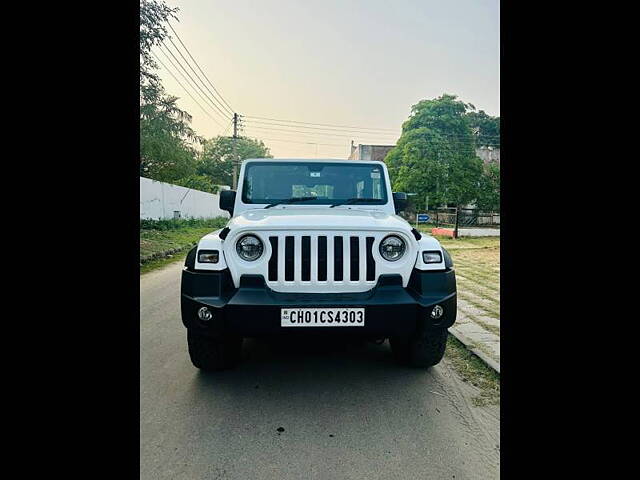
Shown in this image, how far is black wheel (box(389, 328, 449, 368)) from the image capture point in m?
2.96

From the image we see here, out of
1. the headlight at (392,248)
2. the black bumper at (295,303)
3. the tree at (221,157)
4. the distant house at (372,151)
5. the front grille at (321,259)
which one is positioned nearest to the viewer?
the black bumper at (295,303)

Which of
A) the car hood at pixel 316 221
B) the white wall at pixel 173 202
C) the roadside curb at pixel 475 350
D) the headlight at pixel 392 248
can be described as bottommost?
the roadside curb at pixel 475 350

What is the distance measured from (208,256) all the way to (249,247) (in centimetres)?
28

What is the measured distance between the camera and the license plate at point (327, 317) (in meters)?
2.52

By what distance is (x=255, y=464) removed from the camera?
194cm

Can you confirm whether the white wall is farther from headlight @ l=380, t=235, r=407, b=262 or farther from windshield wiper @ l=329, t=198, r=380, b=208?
headlight @ l=380, t=235, r=407, b=262

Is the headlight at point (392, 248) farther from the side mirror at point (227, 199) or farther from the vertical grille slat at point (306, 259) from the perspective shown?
the side mirror at point (227, 199)

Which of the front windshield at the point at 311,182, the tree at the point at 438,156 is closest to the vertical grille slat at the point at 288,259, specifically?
the front windshield at the point at 311,182

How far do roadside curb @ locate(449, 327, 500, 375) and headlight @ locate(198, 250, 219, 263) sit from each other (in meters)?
2.29

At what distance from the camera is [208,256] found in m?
2.68

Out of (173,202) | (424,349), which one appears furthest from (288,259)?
(173,202)

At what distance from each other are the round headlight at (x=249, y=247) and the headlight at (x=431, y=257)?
44.2 inches
